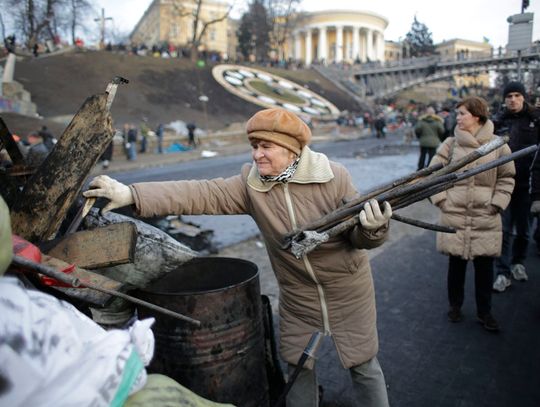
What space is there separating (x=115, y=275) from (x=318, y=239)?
101 cm

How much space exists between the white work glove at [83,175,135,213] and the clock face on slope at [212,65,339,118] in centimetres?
2833

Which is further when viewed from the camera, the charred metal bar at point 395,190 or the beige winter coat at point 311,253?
the beige winter coat at point 311,253

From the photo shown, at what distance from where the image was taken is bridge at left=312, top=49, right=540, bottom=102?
5059 cm

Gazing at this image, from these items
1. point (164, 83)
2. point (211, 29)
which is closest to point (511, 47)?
point (164, 83)

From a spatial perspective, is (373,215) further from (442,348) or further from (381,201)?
(442,348)

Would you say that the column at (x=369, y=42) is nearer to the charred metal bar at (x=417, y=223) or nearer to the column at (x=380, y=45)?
the column at (x=380, y=45)

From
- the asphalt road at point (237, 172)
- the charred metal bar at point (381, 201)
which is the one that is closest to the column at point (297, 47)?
the asphalt road at point (237, 172)

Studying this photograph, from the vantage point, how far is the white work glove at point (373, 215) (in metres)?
1.86

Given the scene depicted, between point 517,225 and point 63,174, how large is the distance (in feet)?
14.6

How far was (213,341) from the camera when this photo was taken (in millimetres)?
2139

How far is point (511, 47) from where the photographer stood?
755cm

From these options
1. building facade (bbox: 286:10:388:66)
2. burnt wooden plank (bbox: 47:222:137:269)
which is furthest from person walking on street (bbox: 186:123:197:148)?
building facade (bbox: 286:10:388:66)

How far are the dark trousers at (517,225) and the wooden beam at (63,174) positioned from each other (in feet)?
13.3

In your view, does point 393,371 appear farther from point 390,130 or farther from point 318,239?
point 390,130
